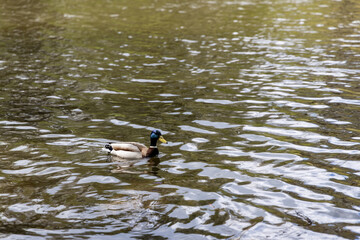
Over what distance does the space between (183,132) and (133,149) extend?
2656 millimetres

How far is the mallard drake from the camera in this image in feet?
46.3

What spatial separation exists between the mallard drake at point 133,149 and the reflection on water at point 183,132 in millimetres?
258

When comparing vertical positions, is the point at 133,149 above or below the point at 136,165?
above

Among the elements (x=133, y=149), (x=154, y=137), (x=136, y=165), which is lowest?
(x=136, y=165)

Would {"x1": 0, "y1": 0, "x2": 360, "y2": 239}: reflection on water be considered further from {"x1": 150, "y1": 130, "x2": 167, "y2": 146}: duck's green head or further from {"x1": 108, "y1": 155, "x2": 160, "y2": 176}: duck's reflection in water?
{"x1": 150, "y1": 130, "x2": 167, "y2": 146}: duck's green head

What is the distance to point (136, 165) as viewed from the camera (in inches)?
560

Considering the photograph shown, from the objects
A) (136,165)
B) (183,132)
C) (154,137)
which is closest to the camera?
(136,165)

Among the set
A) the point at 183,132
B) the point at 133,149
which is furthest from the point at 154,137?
the point at 183,132

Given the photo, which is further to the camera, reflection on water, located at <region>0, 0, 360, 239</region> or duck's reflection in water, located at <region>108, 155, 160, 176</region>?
duck's reflection in water, located at <region>108, 155, 160, 176</region>

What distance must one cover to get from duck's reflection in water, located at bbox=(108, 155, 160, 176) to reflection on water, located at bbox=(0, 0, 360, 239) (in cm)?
7

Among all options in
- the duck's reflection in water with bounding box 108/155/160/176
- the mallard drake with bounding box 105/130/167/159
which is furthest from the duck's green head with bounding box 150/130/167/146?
the duck's reflection in water with bounding box 108/155/160/176

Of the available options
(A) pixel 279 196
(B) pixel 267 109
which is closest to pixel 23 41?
(B) pixel 267 109

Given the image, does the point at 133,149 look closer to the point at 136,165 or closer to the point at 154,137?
the point at 136,165

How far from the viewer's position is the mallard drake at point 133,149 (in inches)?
556
